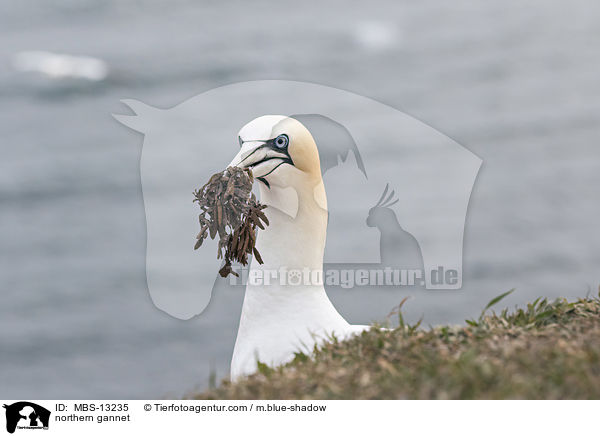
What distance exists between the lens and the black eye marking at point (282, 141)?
500 cm

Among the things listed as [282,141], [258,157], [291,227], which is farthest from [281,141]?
[291,227]

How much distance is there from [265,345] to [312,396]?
1.99 meters

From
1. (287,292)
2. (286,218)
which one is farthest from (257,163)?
(287,292)

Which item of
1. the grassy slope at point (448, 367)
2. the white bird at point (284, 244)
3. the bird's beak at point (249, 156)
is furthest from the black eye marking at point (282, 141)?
the grassy slope at point (448, 367)

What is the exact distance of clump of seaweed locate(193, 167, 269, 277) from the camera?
15.1ft

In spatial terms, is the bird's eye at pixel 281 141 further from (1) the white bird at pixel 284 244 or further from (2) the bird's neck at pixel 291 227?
(2) the bird's neck at pixel 291 227

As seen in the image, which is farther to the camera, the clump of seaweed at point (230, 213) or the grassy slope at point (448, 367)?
the clump of seaweed at point (230, 213)

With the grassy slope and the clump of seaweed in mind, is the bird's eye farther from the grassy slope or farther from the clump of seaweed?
the grassy slope

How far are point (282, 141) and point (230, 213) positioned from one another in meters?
0.75

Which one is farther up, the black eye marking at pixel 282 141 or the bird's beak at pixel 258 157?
the black eye marking at pixel 282 141

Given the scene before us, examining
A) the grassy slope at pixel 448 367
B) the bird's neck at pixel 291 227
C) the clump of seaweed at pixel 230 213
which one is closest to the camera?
the grassy slope at pixel 448 367

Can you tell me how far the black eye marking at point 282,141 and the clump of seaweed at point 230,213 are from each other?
441 mm

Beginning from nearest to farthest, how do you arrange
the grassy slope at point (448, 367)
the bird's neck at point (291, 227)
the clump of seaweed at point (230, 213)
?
the grassy slope at point (448, 367), the clump of seaweed at point (230, 213), the bird's neck at point (291, 227)
